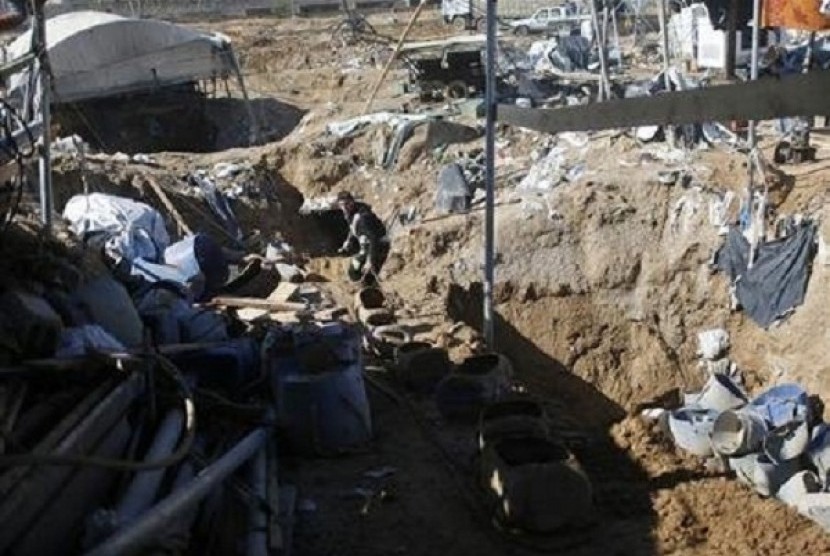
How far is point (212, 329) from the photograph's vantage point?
31.4 feet

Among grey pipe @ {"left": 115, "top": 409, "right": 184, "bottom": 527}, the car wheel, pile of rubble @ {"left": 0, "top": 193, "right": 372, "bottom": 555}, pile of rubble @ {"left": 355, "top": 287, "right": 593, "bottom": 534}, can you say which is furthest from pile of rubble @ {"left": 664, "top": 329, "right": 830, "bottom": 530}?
the car wheel

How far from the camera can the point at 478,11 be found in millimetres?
36562

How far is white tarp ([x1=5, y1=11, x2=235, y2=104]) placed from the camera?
2467 cm

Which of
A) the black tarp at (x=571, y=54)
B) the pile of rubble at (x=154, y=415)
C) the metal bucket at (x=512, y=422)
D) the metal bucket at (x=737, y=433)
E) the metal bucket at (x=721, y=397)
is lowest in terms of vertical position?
the metal bucket at (x=721, y=397)

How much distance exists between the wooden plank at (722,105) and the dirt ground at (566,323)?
299 centimetres

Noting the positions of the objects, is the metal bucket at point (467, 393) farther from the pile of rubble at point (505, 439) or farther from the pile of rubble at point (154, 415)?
the pile of rubble at point (154, 415)

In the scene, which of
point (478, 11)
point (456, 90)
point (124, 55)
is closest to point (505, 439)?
point (456, 90)

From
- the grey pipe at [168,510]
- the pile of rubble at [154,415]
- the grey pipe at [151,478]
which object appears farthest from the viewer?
the grey pipe at [151,478]

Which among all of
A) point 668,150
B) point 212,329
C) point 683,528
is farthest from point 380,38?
point 683,528

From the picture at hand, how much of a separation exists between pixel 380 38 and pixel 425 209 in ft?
66.3

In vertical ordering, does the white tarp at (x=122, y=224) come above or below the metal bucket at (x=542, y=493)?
above

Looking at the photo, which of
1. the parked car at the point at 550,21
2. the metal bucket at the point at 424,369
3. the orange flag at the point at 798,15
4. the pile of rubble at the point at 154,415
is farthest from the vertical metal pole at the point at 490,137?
the parked car at the point at 550,21

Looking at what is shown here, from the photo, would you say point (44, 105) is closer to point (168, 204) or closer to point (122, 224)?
→ point (122, 224)

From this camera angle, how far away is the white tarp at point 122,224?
12.3 m
